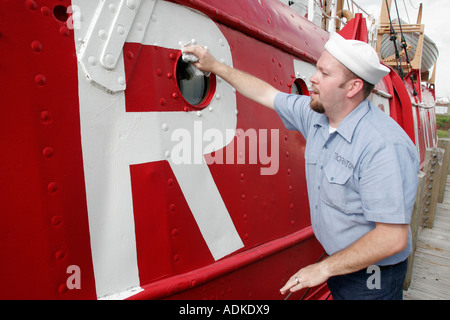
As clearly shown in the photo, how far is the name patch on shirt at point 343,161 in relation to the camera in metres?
1.51

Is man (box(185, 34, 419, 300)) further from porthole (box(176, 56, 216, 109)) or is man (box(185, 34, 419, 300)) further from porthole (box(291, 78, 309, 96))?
porthole (box(291, 78, 309, 96))

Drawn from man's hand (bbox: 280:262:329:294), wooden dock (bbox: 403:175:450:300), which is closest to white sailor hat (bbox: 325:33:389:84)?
man's hand (bbox: 280:262:329:294)

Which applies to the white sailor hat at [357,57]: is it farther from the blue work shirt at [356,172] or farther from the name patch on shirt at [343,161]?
the name patch on shirt at [343,161]

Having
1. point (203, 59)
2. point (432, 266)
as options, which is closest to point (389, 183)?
point (203, 59)

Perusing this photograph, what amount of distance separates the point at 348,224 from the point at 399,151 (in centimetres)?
43

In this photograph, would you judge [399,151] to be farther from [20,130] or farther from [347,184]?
[20,130]

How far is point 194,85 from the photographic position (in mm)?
1687

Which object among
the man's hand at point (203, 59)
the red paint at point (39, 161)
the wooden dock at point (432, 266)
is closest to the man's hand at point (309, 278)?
the red paint at point (39, 161)

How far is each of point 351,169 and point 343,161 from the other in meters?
0.06

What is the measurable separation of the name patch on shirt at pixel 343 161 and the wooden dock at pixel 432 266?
2375mm

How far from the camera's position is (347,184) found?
60.6 inches

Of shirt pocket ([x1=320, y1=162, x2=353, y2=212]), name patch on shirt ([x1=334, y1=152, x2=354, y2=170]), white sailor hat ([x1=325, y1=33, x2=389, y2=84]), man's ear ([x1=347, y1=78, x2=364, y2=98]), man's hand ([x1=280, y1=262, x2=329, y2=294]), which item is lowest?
man's hand ([x1=280, y1=262, x2=329, y2=294])

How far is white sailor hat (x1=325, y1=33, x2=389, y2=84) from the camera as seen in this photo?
1474 mm
